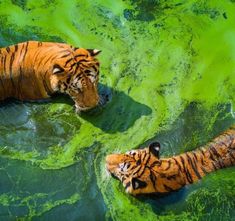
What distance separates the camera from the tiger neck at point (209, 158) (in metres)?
4.43

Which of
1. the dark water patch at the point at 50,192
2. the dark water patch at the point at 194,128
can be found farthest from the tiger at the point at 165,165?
the dark water patch at the point at 50,192

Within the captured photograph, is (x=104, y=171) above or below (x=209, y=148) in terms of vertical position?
below

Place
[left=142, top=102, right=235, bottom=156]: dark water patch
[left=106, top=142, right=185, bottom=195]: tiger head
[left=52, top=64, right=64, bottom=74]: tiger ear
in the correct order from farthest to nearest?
[left=142, top=102, right=235, bottom=156]: dark water patch
[left=52, top=64, right=64, bottom=74]: tiger ear
[left=106, top=142, right=185, bottom=195]: tiger head

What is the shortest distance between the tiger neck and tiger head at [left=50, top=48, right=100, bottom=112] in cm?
91

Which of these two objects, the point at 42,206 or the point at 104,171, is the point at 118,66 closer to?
the point at 104,171

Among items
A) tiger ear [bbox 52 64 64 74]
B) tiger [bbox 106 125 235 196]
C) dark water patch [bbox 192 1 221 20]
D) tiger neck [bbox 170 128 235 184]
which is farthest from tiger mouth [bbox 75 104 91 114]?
dark water patch [bbox 192 1 221 20]

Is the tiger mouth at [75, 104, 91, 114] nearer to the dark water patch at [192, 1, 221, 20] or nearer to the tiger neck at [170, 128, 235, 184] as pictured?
the tiger neck at [170, 128, 235, 184]

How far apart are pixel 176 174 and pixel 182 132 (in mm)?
596

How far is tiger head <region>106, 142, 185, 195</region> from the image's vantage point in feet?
13.8

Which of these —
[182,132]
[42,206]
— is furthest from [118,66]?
[42,206]

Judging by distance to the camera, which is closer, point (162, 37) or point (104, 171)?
point (104, 171)

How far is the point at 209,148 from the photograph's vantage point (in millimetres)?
4555

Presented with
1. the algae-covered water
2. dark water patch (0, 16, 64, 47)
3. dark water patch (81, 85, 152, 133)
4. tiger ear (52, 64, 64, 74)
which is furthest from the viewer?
dark water patch (0, 16, 64, 47)

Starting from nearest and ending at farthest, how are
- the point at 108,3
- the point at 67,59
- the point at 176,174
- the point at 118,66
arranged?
the point at 176,174, the point at 67,59, the point at 118,66, the point at 108,3
